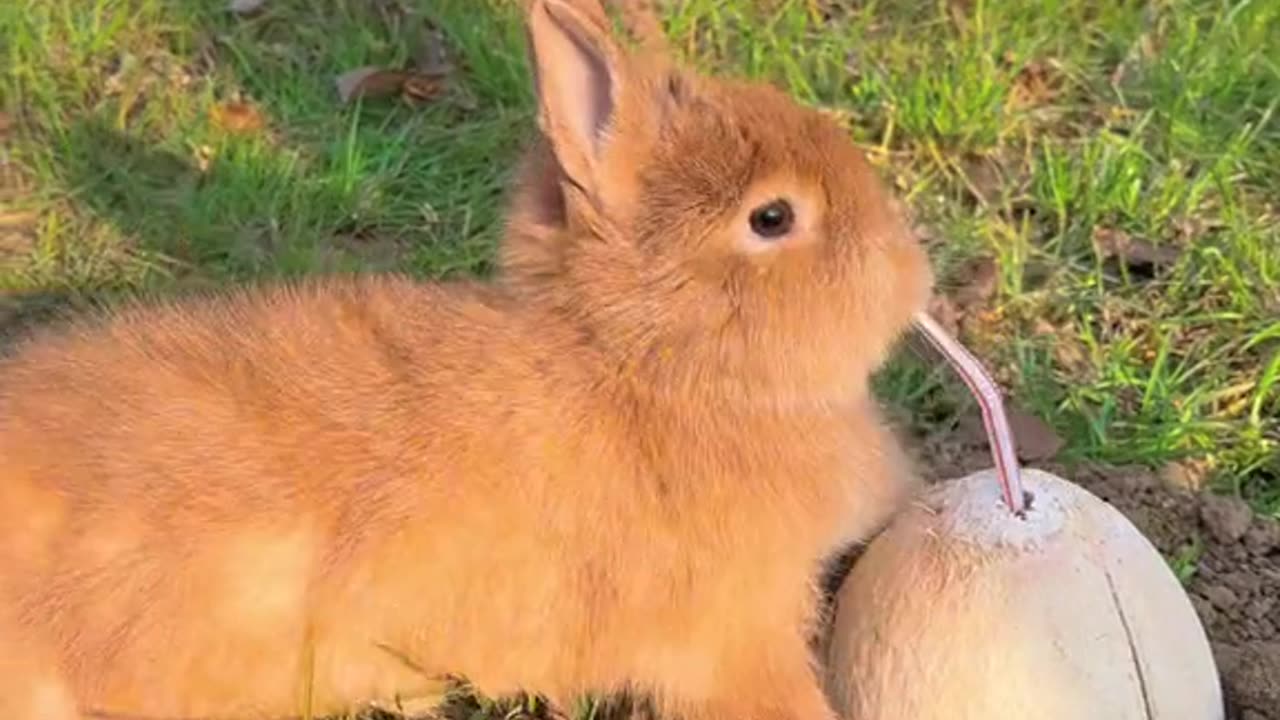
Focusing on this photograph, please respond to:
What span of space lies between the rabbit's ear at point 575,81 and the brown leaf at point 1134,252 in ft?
5.96

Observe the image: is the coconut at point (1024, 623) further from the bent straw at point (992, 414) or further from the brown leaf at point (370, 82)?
the brown leaf at point (370, 82)

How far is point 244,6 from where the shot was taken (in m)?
5.16

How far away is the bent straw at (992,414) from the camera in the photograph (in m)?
2.99

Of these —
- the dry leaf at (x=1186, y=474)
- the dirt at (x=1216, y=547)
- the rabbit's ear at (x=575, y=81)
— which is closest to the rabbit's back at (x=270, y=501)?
the rabbit's ear at (x=575, y=81)

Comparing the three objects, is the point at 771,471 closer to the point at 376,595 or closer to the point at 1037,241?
the point at 376,595

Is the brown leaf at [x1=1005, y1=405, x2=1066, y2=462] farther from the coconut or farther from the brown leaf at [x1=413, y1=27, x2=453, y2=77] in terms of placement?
the brown leaf at [x1=413, y1=27, x2=453, y2=77]

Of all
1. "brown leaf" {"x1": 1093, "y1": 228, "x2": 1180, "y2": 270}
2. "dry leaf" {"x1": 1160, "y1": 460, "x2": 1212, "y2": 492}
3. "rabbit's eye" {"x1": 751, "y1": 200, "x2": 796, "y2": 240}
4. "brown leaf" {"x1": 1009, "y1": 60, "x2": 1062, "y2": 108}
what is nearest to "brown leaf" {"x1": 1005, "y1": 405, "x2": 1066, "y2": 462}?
"dry leaf" {"x1": 1160, "y1": 460, "x2": 1212, "y2": 492}

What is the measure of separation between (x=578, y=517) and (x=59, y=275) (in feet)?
6.20

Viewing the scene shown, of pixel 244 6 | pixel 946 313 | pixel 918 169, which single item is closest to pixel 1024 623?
pixel 946 313

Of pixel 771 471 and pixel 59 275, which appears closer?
pixel 771 471

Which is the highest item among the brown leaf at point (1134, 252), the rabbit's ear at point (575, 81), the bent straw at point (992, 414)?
the rabbit's ear at point (575, 81)

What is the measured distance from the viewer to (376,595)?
2.93 metres

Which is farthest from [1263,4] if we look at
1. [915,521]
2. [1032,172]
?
[915,521]

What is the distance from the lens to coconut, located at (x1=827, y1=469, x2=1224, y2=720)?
9.34 feet
